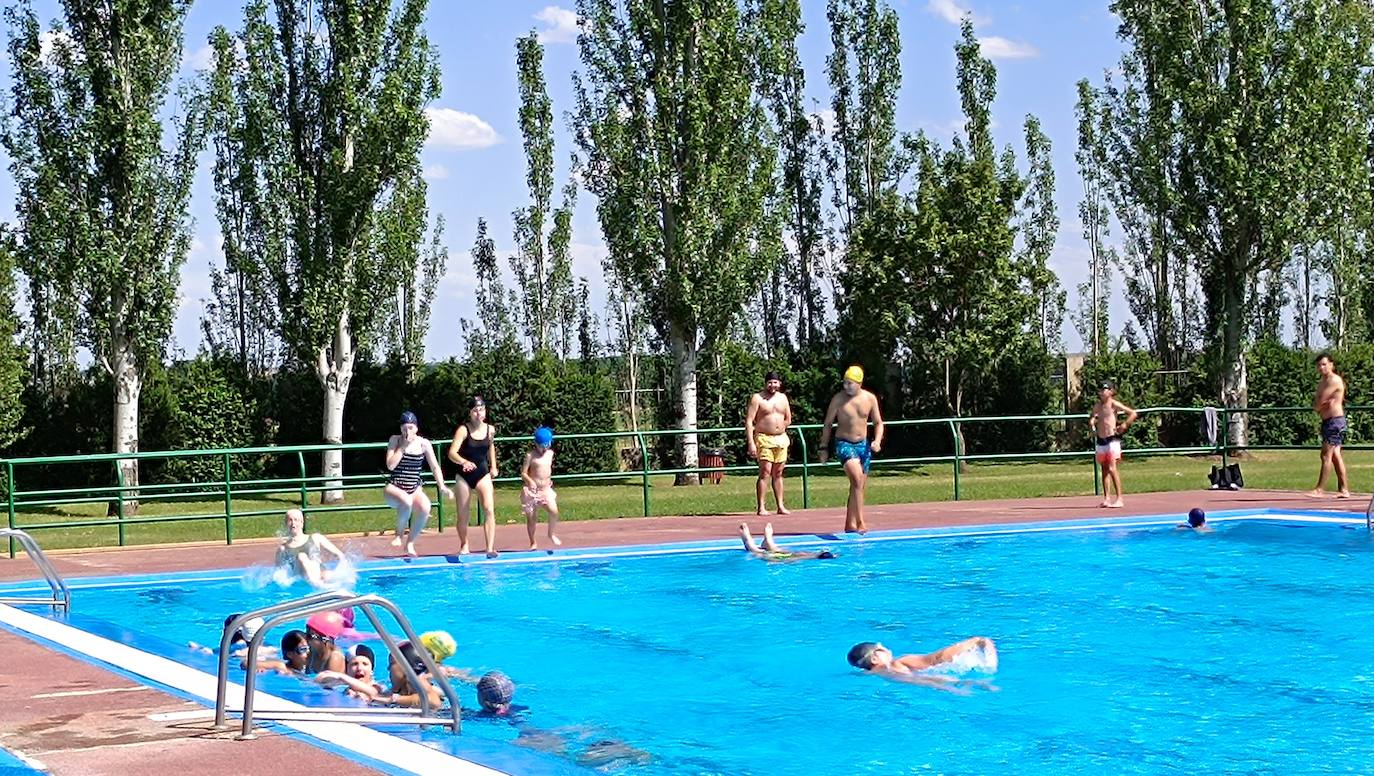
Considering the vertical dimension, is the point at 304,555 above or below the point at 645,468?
below

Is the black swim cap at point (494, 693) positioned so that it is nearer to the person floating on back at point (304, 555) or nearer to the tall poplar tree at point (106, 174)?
the person floating on back at point (304, 555)

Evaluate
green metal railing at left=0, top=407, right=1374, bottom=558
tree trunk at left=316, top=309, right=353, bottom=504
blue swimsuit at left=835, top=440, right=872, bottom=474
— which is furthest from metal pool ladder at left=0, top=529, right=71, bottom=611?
tree trunk at left=316, top=309, right=353, bottom=504

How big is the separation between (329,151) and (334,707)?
2700 centimetres

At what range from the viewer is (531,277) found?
51.9 metres

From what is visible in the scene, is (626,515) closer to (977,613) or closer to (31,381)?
(977,613)

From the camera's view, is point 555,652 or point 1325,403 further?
point 1325,403

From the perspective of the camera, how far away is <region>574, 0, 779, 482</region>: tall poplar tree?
35.4 m

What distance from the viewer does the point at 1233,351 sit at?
39.7 m

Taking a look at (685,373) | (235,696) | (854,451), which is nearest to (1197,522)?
(854,451)

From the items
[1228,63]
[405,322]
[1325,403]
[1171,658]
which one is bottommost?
[1171,658]

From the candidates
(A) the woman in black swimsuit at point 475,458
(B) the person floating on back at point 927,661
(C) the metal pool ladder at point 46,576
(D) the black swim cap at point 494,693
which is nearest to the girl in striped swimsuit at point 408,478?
(A) the woman in black swimsuit at point 475,458

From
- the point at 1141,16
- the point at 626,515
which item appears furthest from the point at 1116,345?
the point at 626,515

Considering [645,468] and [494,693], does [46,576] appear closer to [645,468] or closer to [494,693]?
[494,693]

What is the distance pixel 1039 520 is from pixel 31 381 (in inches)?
1028
